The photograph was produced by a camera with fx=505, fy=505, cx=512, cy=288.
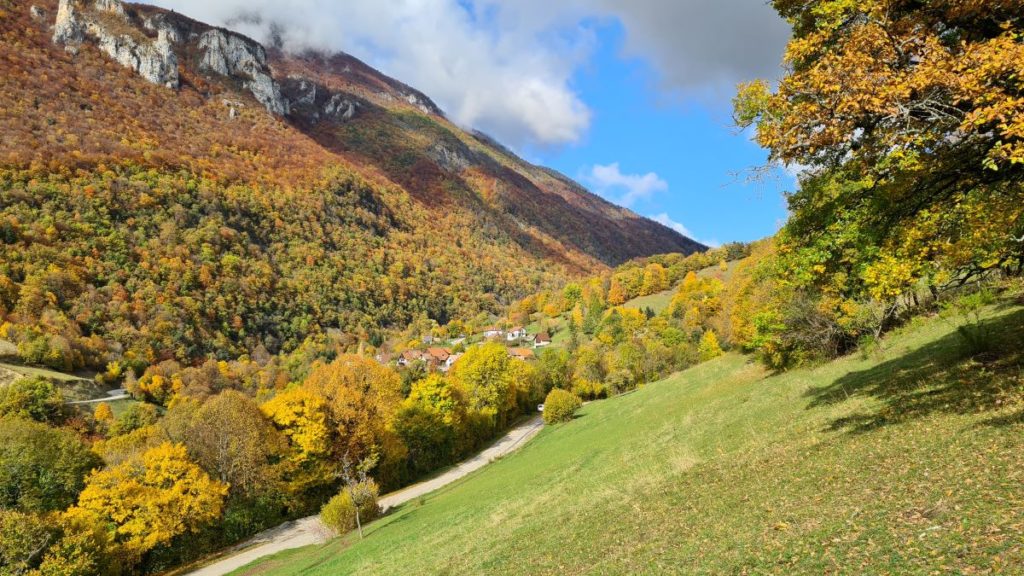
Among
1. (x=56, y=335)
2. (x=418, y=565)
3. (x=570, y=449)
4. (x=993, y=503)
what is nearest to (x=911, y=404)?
(x=993, y=503)

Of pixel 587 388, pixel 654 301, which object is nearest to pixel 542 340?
pixel 654 301

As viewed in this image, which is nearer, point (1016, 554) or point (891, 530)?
point (1016, 554)

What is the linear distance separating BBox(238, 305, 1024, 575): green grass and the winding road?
11.2m

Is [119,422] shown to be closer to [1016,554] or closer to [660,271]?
[1016,554]

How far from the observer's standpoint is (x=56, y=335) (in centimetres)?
11312

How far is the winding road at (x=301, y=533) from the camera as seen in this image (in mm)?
39750

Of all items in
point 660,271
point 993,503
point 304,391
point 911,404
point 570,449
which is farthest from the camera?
point 660,271

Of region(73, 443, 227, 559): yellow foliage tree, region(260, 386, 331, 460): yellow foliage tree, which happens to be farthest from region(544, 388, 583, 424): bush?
region(73, 443, 227, 559): yellow foliage tree

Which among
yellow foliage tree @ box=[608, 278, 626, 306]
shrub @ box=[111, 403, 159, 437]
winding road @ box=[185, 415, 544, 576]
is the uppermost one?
yellow foliage tree @ box=[608, 278, 626, 306]

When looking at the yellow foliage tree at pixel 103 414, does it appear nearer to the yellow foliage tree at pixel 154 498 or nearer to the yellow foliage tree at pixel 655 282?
the yellow foliage tree at pixel 154 498

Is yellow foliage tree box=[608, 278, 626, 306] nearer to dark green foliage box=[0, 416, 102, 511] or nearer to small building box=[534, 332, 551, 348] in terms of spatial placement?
small building box=[534, 332, 551, 348]

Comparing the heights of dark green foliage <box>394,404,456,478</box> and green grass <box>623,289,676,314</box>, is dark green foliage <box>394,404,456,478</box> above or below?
below

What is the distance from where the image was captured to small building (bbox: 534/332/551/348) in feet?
497

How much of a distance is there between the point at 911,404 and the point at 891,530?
842cm
